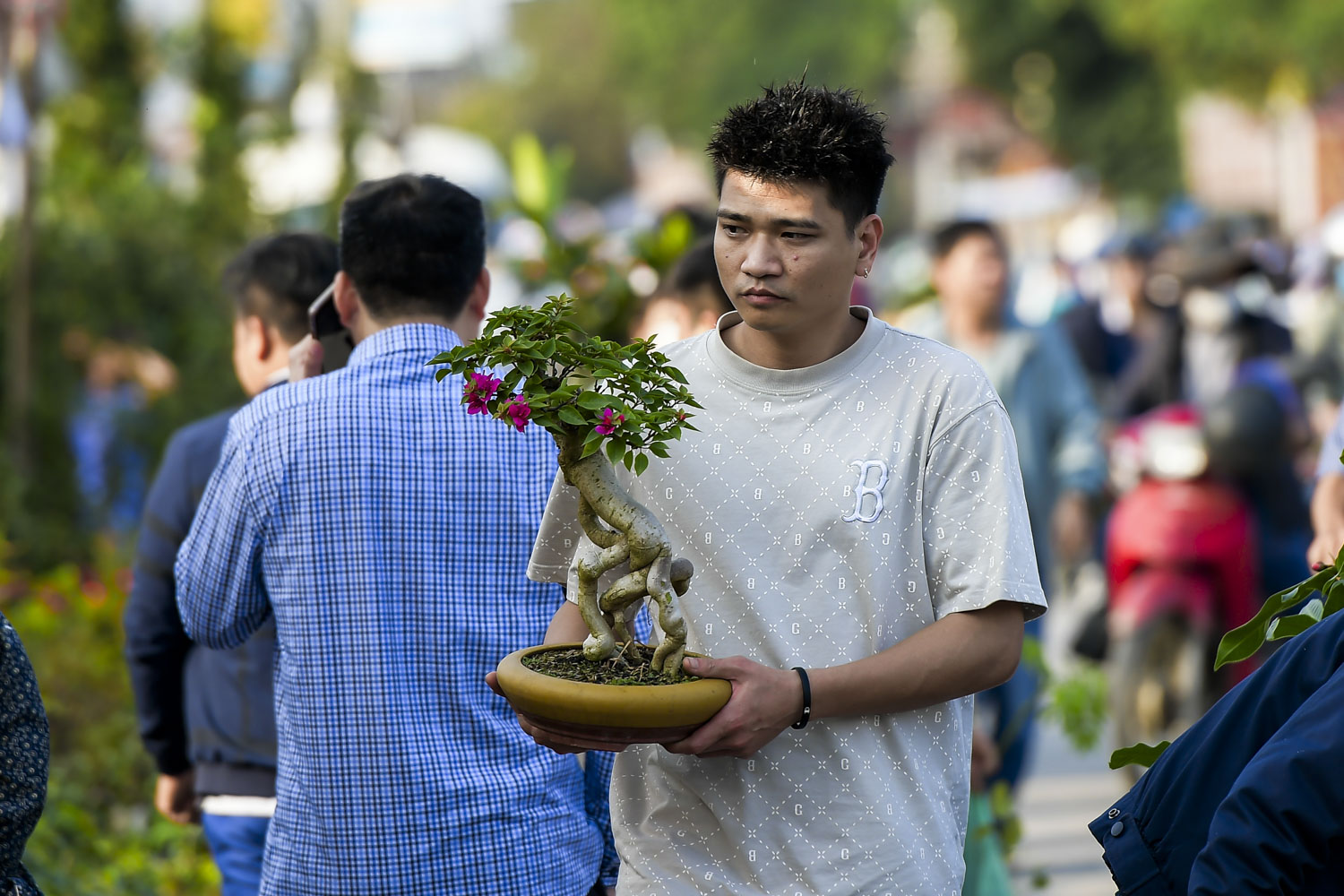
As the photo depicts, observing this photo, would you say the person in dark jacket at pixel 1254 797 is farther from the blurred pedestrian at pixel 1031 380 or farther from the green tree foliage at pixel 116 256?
the green tree foliage at pixel 116 256

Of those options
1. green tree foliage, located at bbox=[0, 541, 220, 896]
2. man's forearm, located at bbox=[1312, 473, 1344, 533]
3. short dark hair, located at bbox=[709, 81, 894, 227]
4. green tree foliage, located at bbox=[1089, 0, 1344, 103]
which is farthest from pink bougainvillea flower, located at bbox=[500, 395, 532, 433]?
green tree foliage, located at bbox=[1089, 0, 1344, 103]

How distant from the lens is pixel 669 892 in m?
2.54

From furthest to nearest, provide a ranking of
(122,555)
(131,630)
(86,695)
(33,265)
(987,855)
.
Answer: (33,265)
(122,555)
(86,695)
(987,855)
(131,630)

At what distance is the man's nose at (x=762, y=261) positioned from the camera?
2.46 m

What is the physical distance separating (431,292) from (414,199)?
0.18 metres

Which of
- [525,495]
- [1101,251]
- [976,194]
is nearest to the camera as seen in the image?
[525,495]

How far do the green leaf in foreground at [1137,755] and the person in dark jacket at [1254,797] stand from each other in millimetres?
185

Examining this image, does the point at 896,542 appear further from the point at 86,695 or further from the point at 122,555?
the point at 122,555

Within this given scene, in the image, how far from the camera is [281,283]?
4.02 m

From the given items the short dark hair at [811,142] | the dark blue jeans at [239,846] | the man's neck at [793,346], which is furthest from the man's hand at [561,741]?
the dark blue jeans at [239,846]

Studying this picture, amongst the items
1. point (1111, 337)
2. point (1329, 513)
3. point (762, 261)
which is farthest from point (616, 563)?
point (1111, 337)

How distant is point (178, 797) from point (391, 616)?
1323 mm

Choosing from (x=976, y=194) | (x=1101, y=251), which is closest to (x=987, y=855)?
(x=1101, y=251)

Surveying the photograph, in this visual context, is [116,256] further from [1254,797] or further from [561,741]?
[1254,797]
